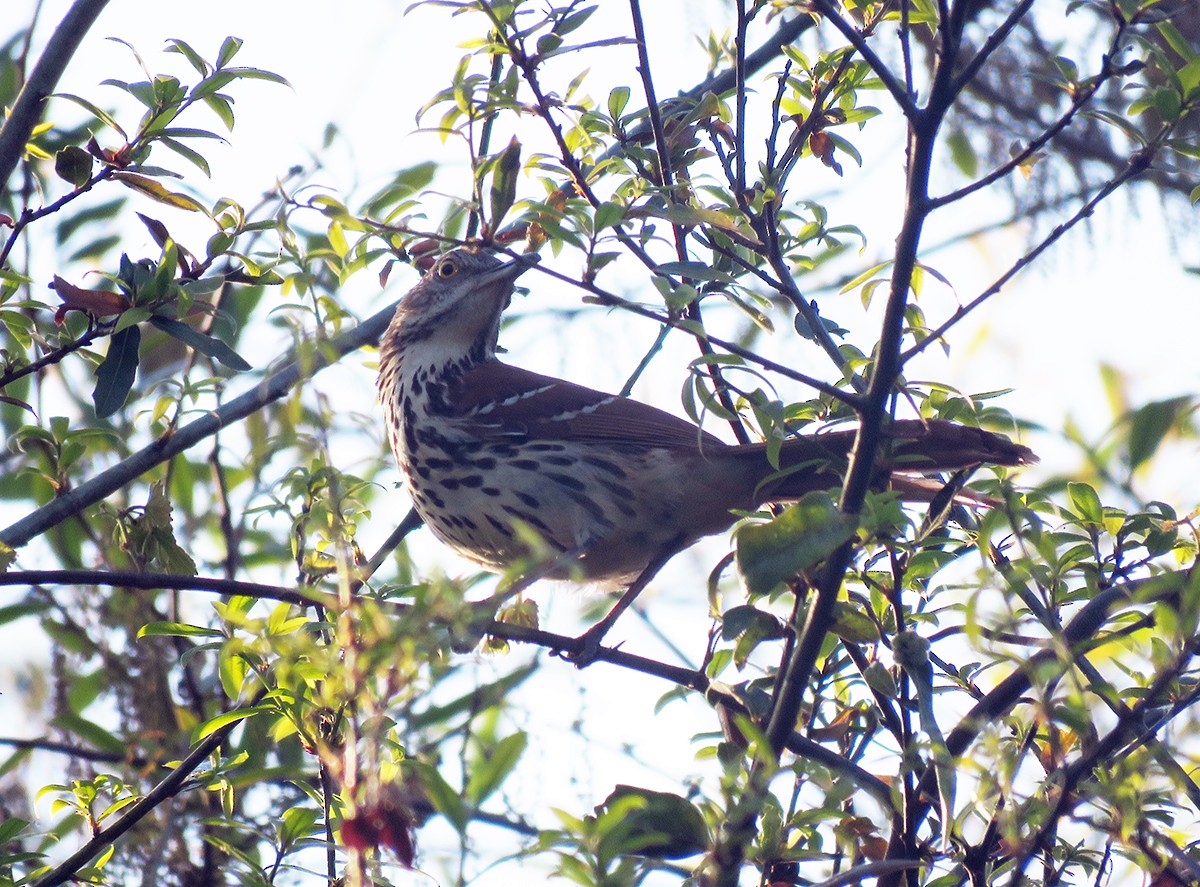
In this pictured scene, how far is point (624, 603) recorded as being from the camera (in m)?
3.67

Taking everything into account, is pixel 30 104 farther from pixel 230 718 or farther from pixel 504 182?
pixel 230 718

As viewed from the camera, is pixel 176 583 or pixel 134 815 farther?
pixel 134 815

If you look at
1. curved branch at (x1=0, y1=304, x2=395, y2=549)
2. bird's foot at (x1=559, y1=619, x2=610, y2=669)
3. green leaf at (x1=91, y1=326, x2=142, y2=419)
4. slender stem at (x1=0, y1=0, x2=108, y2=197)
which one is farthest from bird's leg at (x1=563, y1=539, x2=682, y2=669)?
slender stem at (x1=0, y1=0, x2=108, y2=197)

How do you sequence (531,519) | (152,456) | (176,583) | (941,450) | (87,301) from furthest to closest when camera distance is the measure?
(531,519)
(152,456)
(941,450)
(87,301)
(176,583)

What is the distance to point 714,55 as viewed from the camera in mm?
3211

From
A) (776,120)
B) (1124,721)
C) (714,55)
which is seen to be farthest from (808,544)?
(714,55)

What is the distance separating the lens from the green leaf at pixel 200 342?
2.45 m

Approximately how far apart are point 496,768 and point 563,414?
264cm

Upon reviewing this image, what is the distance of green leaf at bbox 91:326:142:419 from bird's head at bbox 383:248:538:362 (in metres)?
1.95

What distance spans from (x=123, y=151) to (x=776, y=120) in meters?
1.25

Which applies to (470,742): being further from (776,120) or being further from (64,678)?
(64,678)

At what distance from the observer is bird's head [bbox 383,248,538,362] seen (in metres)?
4.51

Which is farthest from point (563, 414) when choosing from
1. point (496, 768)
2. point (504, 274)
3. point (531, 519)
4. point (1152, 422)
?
point (496, 768)

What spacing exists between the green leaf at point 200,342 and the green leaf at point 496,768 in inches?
48.7
